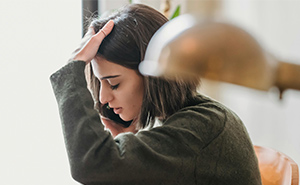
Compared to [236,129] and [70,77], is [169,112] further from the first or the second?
[70,77]

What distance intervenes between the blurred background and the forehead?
2.00ft

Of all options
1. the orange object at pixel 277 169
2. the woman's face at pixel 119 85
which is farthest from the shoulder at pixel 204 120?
the orange object at pixel 277 169

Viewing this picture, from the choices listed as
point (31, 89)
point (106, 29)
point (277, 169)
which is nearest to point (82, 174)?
point (106, 29)

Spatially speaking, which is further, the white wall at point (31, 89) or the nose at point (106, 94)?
the white wall at point (31, 89)

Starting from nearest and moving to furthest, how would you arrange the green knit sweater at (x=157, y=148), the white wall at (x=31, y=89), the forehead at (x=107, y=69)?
the green knit sweater at (x=157, y=148)
the forehead at (x=107, y=69)
the white wall at (x=31, y=89)

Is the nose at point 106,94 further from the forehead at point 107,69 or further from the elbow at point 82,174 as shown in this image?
the elbow at point 82,174

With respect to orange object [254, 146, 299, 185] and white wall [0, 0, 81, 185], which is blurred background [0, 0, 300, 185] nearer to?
white wall [0, 0, 81, 185]

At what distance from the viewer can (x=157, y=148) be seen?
1.03 metres

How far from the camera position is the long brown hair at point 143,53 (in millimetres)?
1145

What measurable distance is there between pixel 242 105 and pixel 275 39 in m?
0.39

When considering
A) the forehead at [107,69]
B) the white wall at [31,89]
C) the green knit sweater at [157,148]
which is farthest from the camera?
the white wall at [31,89]

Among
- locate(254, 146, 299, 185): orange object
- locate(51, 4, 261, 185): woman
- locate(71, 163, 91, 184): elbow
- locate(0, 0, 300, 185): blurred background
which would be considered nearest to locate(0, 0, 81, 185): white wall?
locate(0, 0, 300, 185): blurred background

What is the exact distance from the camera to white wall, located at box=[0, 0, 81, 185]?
1639mm

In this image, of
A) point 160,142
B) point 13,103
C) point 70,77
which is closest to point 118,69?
point 70,77
